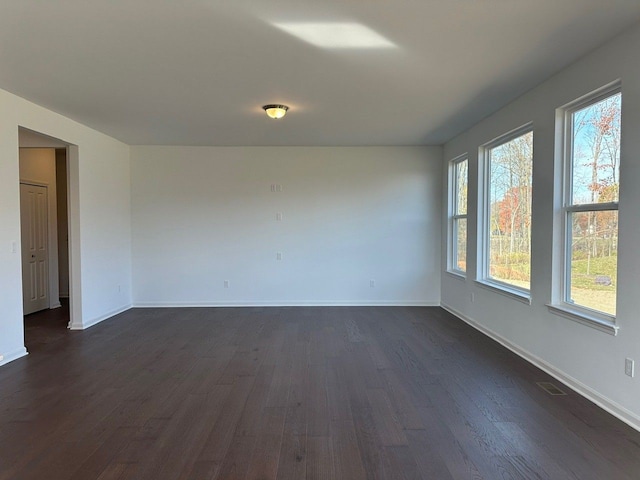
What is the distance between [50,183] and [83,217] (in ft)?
7.24

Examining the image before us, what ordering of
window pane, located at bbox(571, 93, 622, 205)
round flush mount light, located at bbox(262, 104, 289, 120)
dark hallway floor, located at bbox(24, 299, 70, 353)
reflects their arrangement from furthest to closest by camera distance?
dark hallway floor, located at bbox(24, 299, 70, 353) < round flush mount light, located at bbox(262, 104, 289, 120) < window pane, located at bbox(571, 93, 622, 205)

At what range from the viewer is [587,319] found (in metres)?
2.79

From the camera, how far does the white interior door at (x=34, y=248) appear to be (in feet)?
18.2

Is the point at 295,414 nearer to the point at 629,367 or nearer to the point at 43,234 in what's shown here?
the point at 629,367

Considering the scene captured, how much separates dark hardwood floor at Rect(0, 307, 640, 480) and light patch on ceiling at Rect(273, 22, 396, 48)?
2565 mm

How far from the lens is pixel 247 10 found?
7.30 ft

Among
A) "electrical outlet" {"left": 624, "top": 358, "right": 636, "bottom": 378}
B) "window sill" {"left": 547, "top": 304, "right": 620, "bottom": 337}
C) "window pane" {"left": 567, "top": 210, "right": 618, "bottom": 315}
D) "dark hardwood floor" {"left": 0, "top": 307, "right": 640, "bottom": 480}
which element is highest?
"window pane" {"left": 567, "top": 210, "right": 618, "bottom": 315}

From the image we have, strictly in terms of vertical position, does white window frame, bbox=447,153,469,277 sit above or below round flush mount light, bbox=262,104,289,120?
below

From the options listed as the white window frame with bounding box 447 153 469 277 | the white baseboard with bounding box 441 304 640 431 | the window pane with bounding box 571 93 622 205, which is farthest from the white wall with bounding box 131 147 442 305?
the window pane with bounding box 571 93 622 205

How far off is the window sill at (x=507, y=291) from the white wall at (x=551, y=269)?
0.06 m

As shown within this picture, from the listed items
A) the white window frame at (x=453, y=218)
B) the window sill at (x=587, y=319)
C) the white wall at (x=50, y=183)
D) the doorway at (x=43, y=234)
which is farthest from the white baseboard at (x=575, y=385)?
the white wall at (x=50, y=183)

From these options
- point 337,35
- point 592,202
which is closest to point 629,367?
point 592,202

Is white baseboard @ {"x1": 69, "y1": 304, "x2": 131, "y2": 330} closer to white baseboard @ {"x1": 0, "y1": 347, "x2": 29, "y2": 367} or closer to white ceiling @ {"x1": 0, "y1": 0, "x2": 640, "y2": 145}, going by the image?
white baseboard @ {"x1": 0, "y1": 347, "x2": 29, "y2": 367}

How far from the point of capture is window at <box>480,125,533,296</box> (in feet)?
12.3
